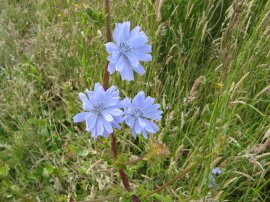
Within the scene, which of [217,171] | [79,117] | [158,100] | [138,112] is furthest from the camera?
[158,100]

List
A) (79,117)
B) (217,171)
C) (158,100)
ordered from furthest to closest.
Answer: (158,100) → (217,171) → (79,117)

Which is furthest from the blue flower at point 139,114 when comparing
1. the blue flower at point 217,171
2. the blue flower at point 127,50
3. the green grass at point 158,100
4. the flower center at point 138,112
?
the blue flower at point 217,171

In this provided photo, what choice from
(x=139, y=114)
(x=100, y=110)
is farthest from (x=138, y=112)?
(x=100, y=110)

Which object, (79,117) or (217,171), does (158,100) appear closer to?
(217,171)

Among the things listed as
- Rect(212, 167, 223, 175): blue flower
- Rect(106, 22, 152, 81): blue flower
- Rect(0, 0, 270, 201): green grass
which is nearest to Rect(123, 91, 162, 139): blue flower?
Rect(106, 22, 152, 81): blue flower

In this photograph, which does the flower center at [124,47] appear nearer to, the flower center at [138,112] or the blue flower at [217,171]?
the flower center at [138,112]

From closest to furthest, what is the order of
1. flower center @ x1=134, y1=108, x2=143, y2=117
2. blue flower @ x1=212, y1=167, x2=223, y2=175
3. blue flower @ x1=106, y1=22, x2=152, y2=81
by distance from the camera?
1. blue flower @ x1=106, y1=22, x2=152, y2=81
2. flower center @ x1=134, y1=108, x2=143, y2=117
3. blue flower @ x1=212, y1=167, x2=223, y2=175

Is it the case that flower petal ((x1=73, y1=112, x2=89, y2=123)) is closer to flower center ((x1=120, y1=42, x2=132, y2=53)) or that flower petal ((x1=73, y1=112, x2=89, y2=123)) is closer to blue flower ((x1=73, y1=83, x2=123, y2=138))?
blue flower ((x1=73, y1=83, x2=123, y2=138))
